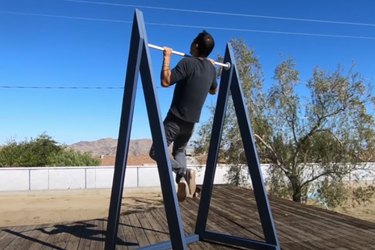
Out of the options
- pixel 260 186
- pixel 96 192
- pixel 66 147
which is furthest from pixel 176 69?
pixel 66 147

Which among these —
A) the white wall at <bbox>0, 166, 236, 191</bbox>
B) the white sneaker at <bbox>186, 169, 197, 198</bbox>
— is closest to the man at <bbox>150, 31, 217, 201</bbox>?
the white sneaker at <bbox>186, 169, 197, 198</bbox>

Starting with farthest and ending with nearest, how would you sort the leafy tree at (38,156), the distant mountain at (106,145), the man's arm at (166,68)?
the distant mountain at (106,145) < the leafy tree at (38,156) < the man's arm at (166,68)

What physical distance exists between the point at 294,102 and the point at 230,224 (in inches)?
396

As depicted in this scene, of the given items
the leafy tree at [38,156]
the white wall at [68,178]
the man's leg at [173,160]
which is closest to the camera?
the man's leg at [173,160]

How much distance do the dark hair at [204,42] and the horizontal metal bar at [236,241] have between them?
5.06 ft

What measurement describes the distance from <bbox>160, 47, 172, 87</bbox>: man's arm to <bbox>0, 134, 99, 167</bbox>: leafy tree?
19.6m

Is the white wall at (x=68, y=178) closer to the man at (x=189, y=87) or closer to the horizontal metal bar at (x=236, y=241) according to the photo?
the horizontal metal bar at (x=236, y=241)

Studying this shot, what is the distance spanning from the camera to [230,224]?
4828 mm

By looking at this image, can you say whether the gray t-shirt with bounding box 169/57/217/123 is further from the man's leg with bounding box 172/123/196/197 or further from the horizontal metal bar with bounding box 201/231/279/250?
the horizontal metal bar with bounding box 201/231/279/250

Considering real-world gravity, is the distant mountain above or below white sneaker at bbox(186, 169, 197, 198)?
above

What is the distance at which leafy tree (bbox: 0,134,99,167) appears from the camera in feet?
72.4

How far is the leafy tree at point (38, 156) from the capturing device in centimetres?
2206

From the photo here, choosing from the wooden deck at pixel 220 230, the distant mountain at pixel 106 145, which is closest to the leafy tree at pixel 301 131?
the wooden deck at pixel 220 230

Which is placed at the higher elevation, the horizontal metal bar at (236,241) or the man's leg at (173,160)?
the man's leg at (173,160)
